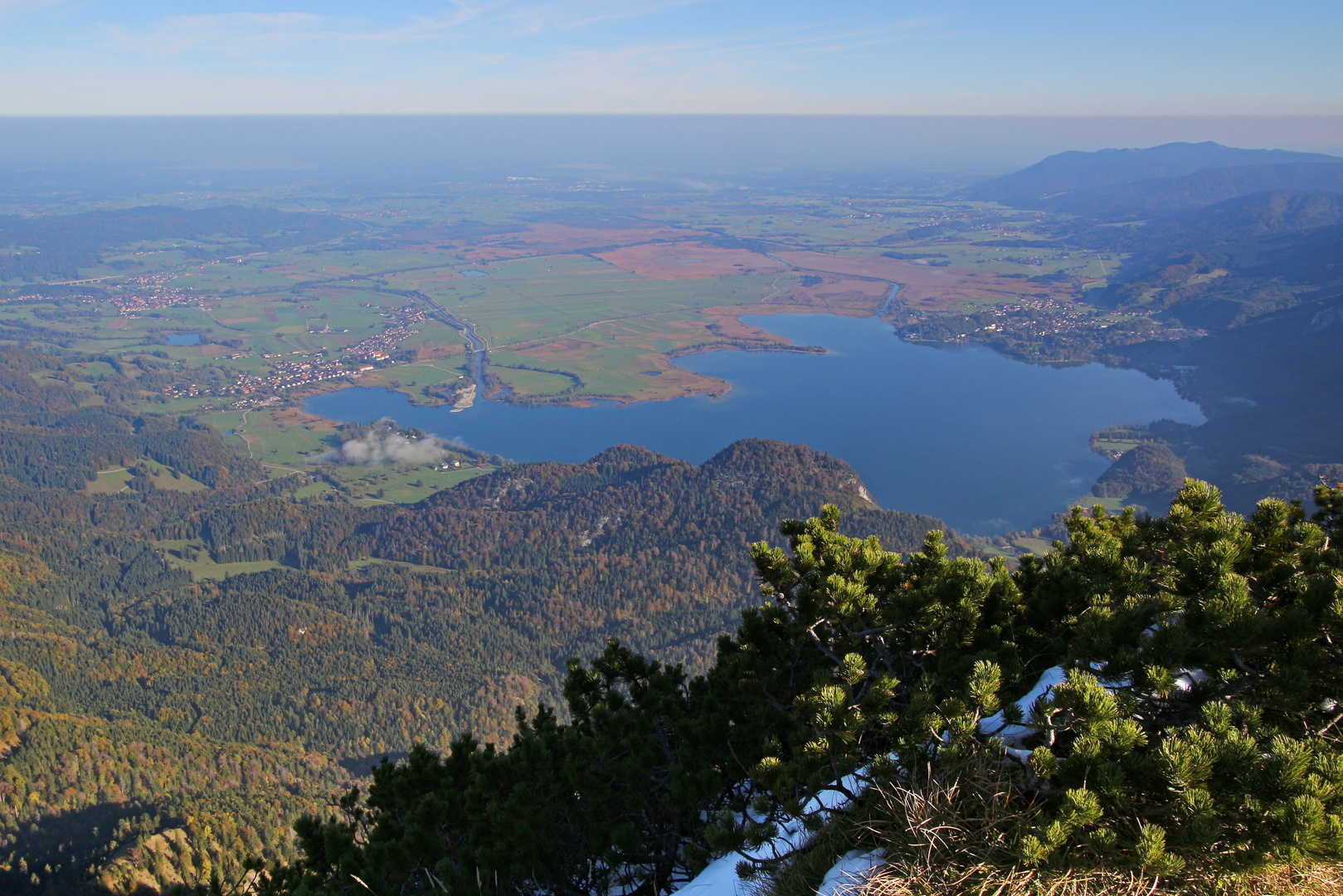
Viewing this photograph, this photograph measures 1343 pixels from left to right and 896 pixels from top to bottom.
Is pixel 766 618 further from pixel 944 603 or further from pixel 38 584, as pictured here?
pixel 38 584

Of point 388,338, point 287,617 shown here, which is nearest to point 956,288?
point 388,338

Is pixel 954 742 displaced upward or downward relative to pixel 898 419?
upward

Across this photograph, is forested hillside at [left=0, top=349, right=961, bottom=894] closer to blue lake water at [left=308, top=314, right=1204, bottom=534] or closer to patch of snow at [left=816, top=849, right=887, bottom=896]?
blue lake water at [left=308, top=314, right=1204, bottom=534]

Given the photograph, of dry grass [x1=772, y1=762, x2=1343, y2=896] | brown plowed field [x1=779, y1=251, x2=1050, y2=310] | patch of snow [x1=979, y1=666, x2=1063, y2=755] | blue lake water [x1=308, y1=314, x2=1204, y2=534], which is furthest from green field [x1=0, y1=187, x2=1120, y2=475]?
dry grass [x1=772, y1=762, x2=1343, y2=896]

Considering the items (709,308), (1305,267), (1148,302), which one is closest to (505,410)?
(709,308)

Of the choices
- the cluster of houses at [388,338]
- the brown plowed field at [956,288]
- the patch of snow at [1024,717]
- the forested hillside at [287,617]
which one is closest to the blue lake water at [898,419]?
the forested hillside at [287,617]

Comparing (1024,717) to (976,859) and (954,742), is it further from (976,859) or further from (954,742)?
(976,859)
